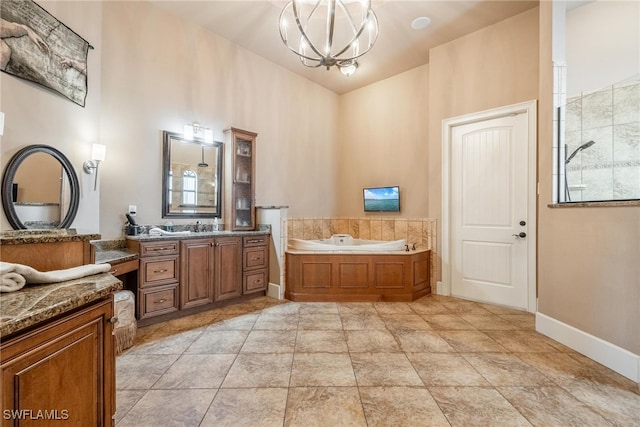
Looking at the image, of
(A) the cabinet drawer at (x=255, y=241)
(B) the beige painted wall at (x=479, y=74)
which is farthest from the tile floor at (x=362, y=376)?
(B) the beige painted wall at (x=479, y=74)

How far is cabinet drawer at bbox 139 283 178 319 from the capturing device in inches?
107

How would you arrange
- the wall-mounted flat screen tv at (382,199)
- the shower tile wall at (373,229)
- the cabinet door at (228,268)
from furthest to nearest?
the wall-mounted flat screen tv at (382,199)
the shower tile wall at (373,229)
the cabinet door at (228,268)

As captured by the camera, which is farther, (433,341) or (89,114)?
Result: (89,114)

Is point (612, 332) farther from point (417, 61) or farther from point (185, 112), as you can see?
point (185, 112)

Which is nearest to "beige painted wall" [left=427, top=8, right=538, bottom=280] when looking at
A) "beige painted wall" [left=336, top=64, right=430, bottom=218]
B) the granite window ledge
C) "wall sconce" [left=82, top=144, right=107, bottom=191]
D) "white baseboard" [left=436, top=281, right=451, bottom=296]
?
"beige painted wall" [left=336, top=64, right=430, bottom=218]

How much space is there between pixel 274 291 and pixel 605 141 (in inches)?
153

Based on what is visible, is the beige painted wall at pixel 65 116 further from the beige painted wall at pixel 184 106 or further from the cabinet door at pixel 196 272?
the cabinet door at pixel 196 272

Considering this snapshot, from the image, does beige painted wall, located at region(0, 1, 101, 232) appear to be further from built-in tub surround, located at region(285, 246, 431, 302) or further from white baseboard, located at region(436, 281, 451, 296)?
white baseboard, located at region(436, 281, 451, 296)

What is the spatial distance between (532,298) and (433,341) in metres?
1.60

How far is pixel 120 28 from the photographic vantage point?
9.68ft

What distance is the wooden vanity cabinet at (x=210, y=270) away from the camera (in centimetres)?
301

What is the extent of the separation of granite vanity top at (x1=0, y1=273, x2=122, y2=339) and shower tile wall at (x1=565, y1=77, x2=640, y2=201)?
3.54m

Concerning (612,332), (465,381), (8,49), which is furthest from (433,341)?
(8,49)

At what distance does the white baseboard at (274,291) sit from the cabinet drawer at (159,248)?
1.32 metres
